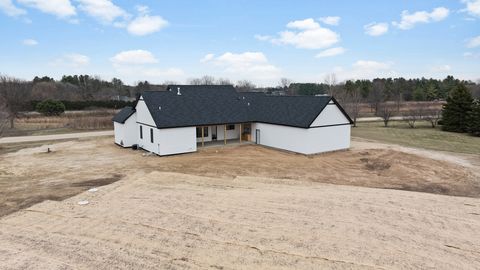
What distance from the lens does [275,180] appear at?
53.4 ft

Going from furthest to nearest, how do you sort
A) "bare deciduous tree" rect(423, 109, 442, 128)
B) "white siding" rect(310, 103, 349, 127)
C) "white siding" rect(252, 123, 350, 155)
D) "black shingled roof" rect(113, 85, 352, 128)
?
1. "bare deciduous tree" rect(423, 109, 442, 128)
2. "black shingled roof" rect(113, 85, 352, 128)
3. "white siding" rect(310, 103, 349, 127)
4. "white siding" rect(252, 123, 350, 155)

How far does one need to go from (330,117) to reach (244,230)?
16181 mm

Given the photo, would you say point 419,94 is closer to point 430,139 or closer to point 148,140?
point 430,139

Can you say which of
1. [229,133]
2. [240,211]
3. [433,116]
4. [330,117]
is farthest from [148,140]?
[433,116]

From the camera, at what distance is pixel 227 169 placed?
18.5 m

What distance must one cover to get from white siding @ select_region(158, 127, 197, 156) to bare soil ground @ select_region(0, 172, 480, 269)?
7985 mm

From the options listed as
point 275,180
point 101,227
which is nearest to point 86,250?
point 101,227

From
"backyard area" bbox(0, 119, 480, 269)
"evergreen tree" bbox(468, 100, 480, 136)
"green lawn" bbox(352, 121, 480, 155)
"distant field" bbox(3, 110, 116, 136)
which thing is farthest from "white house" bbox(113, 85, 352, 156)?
"evergreen tree" bbox(468, 100, 480, 136)

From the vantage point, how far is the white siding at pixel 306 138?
2284 centimetres

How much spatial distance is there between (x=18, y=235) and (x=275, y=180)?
10770 mm

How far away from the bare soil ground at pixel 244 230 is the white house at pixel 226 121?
8.75 m

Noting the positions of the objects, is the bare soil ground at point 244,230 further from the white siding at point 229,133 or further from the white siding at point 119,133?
the white siding at point 229,133

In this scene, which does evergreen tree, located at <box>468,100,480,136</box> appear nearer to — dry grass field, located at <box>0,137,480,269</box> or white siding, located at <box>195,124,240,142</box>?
dry grass field, located at <box>0,137,480,269</box>

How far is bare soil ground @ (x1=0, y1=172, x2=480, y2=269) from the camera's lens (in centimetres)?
797
